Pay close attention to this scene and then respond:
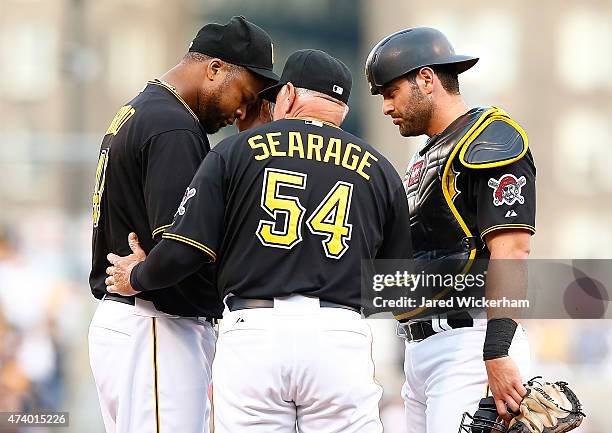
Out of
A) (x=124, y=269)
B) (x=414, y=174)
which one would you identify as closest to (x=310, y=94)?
(x=414, y=174)

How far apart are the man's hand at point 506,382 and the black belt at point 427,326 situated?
1.40 ft

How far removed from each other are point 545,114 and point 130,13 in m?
21.8

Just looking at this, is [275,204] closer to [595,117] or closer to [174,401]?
[174,401]

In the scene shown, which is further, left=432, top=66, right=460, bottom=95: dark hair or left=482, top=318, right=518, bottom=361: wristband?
left=432, top=66, right=460, bottom=95: dark hair

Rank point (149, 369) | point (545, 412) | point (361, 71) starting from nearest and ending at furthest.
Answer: point (545, 412)
point (149, 369)
point (361, 71)

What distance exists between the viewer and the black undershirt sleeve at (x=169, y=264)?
174 inches

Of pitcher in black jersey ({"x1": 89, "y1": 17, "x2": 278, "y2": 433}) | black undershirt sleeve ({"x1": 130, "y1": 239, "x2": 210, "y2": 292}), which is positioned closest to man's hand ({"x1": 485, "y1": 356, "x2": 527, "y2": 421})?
black undershirt sleeve ({"x1": 130, "y1": 239, "x2": 210, "y2": 292})

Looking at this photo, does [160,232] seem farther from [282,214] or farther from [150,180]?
[282,214]

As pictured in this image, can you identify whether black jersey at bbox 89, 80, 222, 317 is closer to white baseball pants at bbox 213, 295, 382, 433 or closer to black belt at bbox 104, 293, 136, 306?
black belt at bbox 104, 293, 136, 306

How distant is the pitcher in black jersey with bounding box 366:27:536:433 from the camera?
4488 millimetres

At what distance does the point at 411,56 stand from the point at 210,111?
100 cm

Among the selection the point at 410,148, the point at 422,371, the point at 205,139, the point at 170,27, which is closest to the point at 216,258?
the point at 205,139

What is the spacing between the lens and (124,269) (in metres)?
4.80

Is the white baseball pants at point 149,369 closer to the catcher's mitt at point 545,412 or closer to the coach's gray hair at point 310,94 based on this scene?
the coach's gray hair at point 310,94
